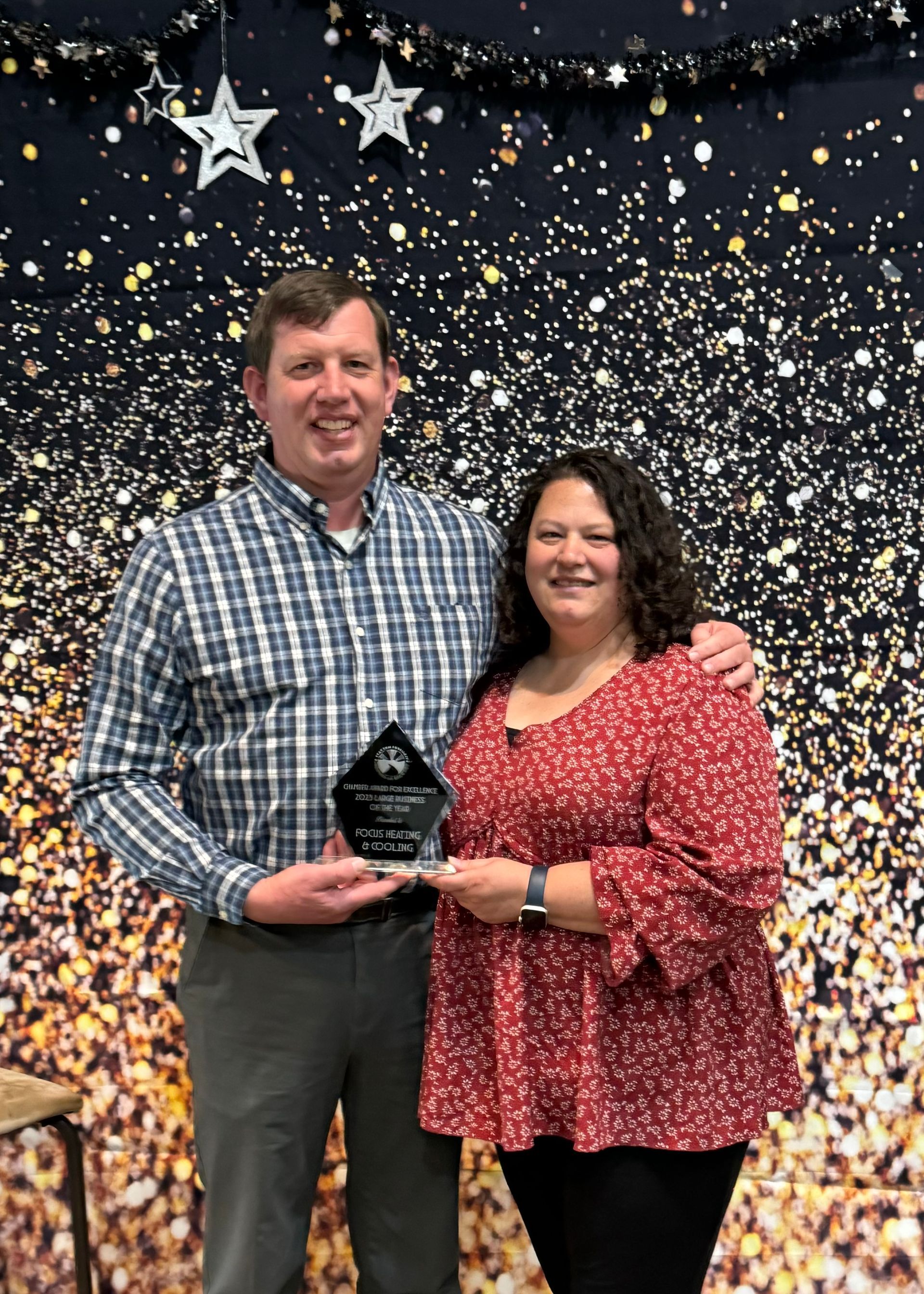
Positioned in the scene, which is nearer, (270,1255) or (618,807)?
(618,807)

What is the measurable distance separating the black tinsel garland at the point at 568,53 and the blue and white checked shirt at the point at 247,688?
3.15 ft

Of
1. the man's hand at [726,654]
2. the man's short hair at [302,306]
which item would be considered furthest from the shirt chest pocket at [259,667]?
the man's hand at [726,654]

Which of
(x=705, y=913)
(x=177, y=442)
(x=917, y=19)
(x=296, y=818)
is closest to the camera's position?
(x=705, y=913)

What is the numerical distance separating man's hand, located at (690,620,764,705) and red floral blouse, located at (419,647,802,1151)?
26 millimetres

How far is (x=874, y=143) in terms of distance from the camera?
2.02m

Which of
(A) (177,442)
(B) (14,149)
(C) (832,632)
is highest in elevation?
(B) (14,149)

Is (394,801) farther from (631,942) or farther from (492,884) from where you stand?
(631,942)

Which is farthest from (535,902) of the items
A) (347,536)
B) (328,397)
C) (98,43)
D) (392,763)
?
(98,43)

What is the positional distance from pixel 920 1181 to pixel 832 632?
3.47 feet

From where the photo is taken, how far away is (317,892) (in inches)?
56.7

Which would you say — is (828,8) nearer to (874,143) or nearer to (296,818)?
(874,143)

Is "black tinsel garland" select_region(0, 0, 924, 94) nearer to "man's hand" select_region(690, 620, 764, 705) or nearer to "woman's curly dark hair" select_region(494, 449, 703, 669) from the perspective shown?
"woman's curly dark hair" select_region(494, 449, 703, 669)

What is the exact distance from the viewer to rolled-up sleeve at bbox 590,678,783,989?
134 centimetres

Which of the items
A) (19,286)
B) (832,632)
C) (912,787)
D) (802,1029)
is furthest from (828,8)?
(802,1029)
